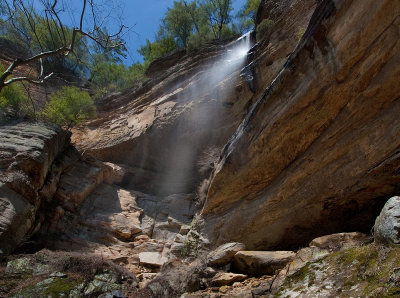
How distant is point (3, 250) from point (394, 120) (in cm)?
922

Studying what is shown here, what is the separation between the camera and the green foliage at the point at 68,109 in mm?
16281

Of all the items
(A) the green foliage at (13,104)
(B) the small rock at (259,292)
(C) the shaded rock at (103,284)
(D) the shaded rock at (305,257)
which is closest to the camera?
(B) the small rock at (259,292)

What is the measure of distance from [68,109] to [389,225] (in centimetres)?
1589

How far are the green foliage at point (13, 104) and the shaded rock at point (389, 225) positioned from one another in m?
13.2

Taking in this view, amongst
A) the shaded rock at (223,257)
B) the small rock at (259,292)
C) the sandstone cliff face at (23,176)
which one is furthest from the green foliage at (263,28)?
the small rock at (259,292)

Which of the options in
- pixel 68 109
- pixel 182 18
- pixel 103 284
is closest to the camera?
pixel 103 284

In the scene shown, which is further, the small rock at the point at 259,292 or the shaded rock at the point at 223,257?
the shaded rock at the point at 223,257

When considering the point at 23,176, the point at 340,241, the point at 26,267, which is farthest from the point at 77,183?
the point at 340,241

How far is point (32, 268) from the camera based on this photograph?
7766mm

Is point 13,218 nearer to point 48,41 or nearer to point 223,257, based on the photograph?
point 223,257

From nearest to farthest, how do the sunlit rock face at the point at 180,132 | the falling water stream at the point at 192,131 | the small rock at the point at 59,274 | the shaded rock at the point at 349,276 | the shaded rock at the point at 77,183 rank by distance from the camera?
the shaded rock at the point at 349,276 → the small rock at the point at 59,274 → the shaded rock at the point at 77,183 → the sunlit rock face at the point at 180,132 → the falling water stream at the point at 192,131

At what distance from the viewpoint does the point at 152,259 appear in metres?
9.68

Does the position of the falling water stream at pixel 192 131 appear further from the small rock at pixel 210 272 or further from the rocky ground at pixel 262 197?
the small rock at pixel 210 272

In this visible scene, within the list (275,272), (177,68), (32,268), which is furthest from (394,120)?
(177,68)
